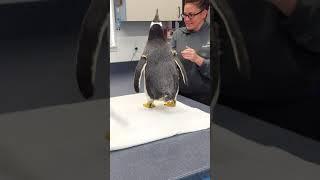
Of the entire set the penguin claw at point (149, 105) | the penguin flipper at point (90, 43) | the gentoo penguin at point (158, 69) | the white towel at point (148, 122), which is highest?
the penguin flipper at point (90, 43)

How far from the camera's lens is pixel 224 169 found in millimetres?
210

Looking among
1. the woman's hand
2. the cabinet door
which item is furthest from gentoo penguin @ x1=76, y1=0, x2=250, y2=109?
the cabinet door

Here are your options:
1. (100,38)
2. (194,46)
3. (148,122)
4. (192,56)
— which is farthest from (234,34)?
(194,46)

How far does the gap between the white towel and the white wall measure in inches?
41.6

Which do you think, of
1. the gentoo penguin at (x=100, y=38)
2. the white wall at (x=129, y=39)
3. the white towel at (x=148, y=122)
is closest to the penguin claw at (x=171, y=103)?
the white towel at (x=148, y=122)

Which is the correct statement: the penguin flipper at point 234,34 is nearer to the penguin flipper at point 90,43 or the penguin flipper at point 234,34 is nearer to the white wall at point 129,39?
the penguin flipper at point 90,43

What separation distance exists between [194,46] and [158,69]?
0.62m

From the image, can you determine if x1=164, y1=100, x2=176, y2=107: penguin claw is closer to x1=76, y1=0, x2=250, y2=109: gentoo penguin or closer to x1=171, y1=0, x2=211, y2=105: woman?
x1=171, y1=0, x2=211, y2=105: woman

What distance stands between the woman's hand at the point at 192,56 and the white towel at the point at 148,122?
0.33m

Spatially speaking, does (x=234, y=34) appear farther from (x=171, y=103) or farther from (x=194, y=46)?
(x=194, y=46)

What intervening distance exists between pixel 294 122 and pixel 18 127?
0.16 meters

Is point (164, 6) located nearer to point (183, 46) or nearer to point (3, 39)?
point (183, 46)

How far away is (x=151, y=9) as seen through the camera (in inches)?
80.0

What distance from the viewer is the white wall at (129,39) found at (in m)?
2.06
